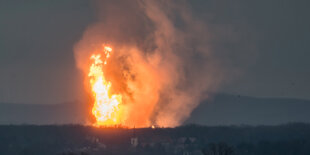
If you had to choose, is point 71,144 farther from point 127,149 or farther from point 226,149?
point 226,149

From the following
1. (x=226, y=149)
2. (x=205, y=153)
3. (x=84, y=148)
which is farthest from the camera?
(x=84, y=148)

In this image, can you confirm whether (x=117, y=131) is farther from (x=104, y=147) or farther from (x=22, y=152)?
(x=22, y=152)

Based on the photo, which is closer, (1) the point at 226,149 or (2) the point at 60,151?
(1) the point at 226,149

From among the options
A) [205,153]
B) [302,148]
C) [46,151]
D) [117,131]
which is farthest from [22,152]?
[302,148]

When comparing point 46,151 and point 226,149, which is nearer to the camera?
point 226,149

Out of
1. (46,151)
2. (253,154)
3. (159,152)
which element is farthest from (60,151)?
(253,154)

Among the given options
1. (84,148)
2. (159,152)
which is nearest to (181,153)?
(159,152)

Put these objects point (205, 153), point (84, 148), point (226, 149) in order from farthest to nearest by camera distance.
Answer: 1. point (84, 148)
2. point (205, 153)
3. point (226, 149)

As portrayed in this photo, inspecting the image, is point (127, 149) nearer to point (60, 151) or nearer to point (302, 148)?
point (60, 151)
